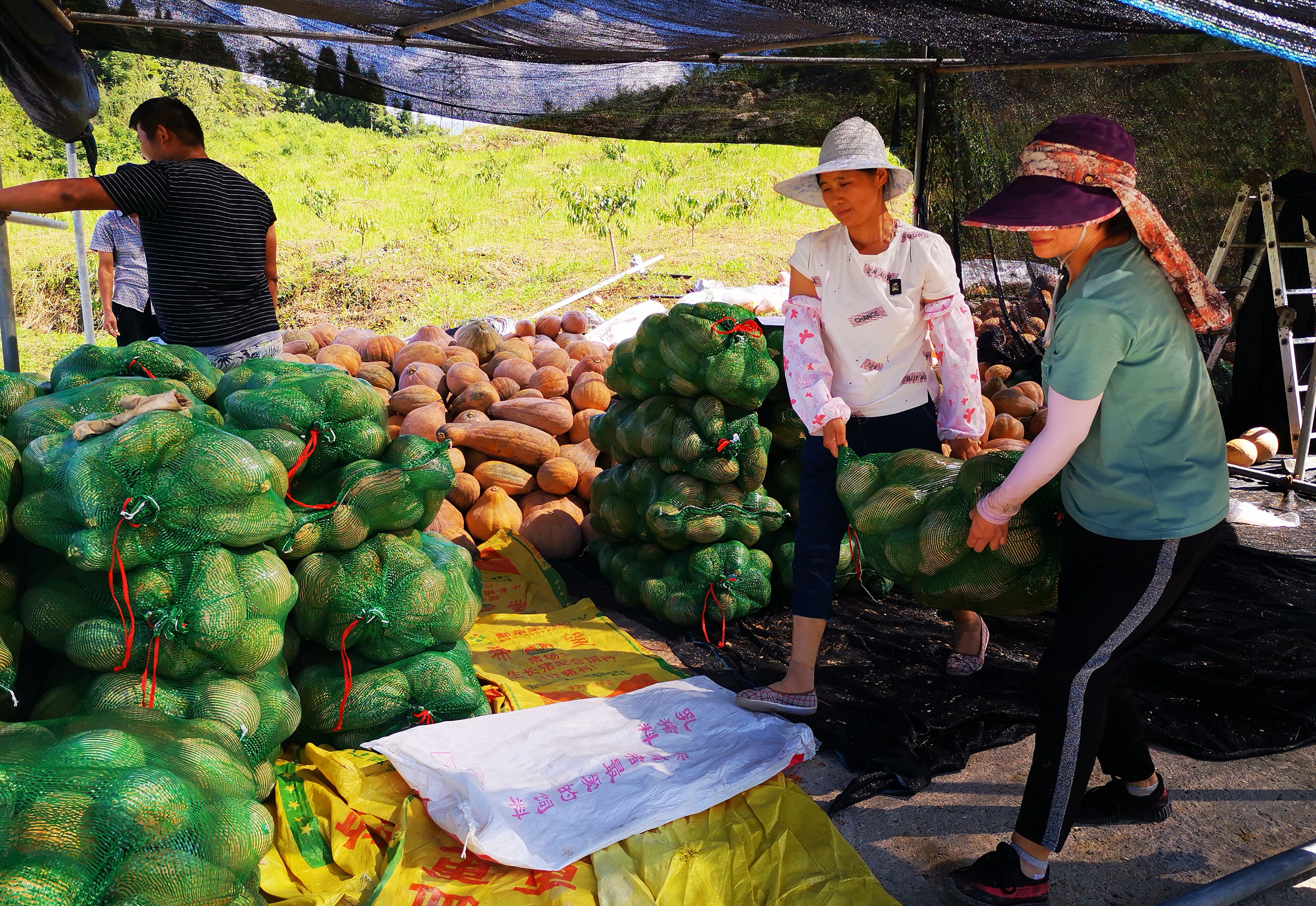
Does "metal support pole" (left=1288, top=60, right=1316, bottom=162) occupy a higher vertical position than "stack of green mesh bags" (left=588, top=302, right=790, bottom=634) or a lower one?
higher

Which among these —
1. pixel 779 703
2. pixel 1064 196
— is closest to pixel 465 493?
pixel 779 703

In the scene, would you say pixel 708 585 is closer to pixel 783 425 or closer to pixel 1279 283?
pixel 783 425

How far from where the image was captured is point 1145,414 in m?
2.02

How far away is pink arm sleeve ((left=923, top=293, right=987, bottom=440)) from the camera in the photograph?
10.1ft

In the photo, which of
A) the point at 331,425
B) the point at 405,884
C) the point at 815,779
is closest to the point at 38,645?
the point at 331,425

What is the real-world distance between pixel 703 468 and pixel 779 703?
1135mm

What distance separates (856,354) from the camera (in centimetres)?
310

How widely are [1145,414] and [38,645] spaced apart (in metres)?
2.81

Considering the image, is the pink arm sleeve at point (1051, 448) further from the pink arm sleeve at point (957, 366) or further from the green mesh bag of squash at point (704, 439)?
the green mesh bag of squash at point (704, 439)

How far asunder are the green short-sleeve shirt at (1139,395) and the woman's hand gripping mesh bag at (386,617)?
6.19ft

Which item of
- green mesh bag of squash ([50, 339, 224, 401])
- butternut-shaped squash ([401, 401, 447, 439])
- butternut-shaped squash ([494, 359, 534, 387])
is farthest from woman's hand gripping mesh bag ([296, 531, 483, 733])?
butternut-shaped squash ([494, 359, 534, 387])

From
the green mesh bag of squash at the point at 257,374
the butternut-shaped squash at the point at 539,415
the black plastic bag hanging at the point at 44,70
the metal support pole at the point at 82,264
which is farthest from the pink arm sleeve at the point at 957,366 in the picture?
the metal support pole at the point at 82,264

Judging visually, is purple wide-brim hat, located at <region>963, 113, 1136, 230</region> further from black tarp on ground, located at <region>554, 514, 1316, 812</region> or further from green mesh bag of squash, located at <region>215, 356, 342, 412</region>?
green mesh bag of squash, located at <region>215, 356, 342, 412</region>

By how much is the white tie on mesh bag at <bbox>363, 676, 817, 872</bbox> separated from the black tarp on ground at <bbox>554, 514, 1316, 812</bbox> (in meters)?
0.30
